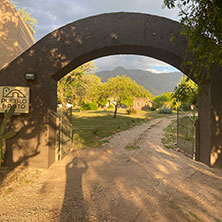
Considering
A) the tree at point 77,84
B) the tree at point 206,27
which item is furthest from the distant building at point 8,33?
the tree at point 206,27

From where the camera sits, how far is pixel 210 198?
3654mm

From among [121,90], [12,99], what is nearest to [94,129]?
[12,99]

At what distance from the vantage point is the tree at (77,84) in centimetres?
1455

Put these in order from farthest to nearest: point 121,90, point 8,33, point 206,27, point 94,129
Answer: point 121,90 → point 94,129 → point 8,33 → point 206,27

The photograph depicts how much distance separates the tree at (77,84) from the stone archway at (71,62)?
28.9ft

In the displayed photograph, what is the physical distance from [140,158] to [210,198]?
10.0ft

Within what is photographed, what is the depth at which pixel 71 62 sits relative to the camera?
5.66 metres

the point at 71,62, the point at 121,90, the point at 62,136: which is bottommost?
the point at 62,136

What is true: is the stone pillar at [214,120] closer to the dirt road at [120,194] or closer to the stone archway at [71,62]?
the stone archway at [71,62]

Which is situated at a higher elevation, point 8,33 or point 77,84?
point 8,33

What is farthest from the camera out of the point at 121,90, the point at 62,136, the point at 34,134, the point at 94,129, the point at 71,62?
the point at 121,90

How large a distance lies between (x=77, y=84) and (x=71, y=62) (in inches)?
418

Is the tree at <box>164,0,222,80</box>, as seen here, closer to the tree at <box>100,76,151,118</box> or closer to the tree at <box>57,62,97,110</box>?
the tree at <box>57,62,97,110</box>

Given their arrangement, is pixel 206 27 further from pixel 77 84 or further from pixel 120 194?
pixel 77 84
